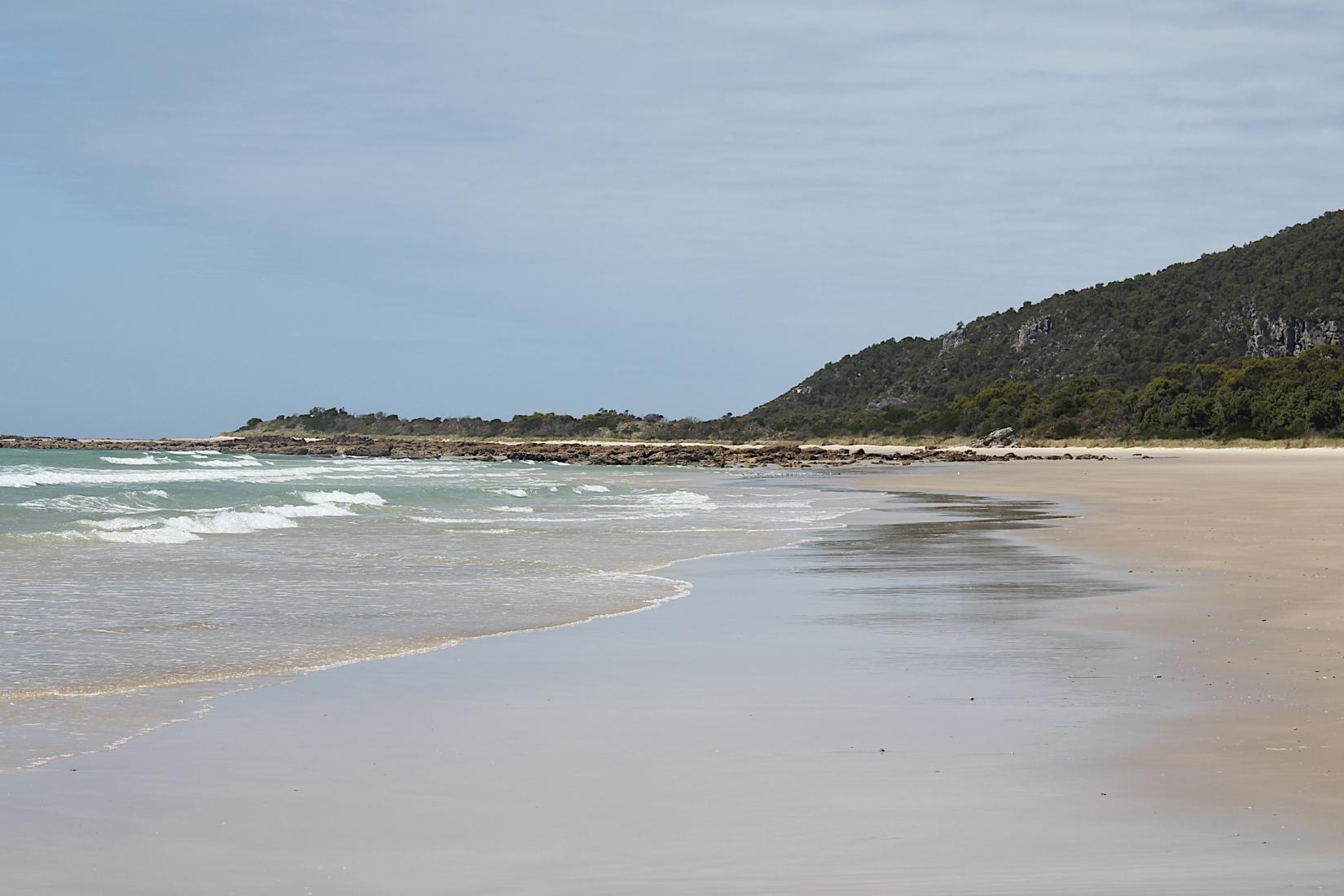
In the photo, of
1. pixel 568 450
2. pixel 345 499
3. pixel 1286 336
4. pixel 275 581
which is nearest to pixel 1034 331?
pixel 1286 336

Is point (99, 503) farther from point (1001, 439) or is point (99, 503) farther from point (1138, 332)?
point (1138, 332)

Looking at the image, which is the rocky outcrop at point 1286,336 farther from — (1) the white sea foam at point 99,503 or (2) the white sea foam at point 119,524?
(2) the white sea foam at point 119,524

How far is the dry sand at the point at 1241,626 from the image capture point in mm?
5156

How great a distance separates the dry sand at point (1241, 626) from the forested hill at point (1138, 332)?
76.3 m

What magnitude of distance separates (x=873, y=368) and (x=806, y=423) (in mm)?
30891

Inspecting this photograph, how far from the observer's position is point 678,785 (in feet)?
16.8

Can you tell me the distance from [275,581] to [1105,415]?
71229 millimetres

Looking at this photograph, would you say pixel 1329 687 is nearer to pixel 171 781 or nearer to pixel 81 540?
pixel 171 781

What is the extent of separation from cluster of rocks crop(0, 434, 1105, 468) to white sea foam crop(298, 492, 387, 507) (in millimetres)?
34041

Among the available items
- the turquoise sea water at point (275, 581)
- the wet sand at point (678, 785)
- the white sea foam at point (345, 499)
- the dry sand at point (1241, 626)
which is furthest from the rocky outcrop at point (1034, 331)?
the wet sand at point (678, 785)

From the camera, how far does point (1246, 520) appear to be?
18.9 meters

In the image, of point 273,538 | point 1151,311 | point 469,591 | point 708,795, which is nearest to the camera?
point 708,795

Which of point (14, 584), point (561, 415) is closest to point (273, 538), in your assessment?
point (14, 584)

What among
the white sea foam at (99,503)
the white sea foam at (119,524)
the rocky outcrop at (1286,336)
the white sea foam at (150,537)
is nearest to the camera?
the white sea foam at (150,537)
